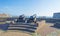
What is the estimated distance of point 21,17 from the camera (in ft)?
50.3

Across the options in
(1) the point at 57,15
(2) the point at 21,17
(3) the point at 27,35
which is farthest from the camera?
(1) the point at 57,15

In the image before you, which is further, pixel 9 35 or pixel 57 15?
pixel 57 15

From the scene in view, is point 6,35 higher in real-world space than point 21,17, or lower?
lower

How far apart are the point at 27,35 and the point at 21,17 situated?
766 centimetres

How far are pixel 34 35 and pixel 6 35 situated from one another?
2.01 meters

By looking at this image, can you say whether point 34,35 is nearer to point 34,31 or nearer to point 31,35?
point 31,35

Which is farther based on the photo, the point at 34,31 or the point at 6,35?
the point at 34,31

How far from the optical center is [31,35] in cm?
795

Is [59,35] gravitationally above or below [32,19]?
below

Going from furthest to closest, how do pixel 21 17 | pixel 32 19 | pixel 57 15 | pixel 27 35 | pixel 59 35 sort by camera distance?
pixel 57 15, pixel 21 17, pixel 32 19, pixel 59 35, pixel 27 35

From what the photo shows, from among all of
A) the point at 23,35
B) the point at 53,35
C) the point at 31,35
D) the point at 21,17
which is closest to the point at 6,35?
the point at 23,35

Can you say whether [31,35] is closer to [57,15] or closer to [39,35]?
[39,35]

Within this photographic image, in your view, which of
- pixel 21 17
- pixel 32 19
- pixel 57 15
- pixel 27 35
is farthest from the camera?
pixel 57 15

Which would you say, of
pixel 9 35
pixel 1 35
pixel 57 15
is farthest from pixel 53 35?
pixel 57 15
